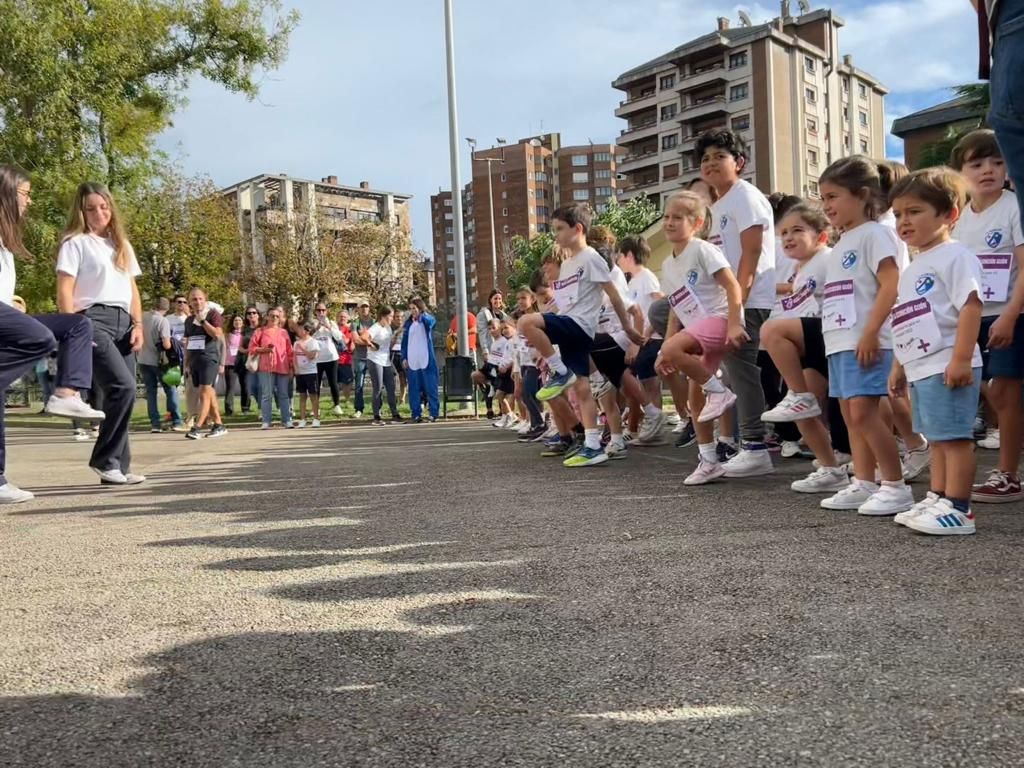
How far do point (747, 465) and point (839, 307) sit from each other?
4.65ft

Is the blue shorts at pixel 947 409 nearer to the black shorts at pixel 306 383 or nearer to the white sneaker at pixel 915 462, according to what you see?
the white sneaker at pixel 915 462

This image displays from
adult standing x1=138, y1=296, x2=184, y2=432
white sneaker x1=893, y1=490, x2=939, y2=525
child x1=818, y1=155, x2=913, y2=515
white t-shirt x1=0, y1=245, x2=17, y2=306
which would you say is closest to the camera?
white sneaker x1=893, y1=490, x2=939, y2=525

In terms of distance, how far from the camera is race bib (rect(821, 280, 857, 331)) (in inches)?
163

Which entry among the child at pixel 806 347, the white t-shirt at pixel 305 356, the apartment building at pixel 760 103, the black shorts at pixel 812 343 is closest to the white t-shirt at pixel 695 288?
the child at pixel 806 347

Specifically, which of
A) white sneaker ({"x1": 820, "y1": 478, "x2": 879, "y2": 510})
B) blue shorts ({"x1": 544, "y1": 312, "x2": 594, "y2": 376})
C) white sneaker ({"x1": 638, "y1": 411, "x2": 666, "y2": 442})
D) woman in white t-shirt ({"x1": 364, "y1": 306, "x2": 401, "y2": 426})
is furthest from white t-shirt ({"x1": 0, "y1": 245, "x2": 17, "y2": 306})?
woman in white t-shirt ({"x1": 364, "y1": 306, "x2": 401, "y2": 426})

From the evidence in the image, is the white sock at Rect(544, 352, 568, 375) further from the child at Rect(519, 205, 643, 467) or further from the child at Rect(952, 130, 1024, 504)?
the child at Rect(952, 130, 1024, 504)

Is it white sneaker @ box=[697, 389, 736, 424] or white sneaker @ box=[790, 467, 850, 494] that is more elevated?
white sneaker @ box=[697, 389, 736, 424]

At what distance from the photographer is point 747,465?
5.35 meters

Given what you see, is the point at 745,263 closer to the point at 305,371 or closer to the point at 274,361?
the point at 274,361

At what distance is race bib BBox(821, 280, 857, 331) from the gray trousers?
1.11 m

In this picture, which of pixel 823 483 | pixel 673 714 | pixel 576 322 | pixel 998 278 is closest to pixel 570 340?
pixel 576 322

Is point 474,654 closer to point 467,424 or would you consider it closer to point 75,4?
point 467,424

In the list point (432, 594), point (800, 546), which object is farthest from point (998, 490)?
point (432, 594)

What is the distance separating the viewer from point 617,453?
23.1 ft
